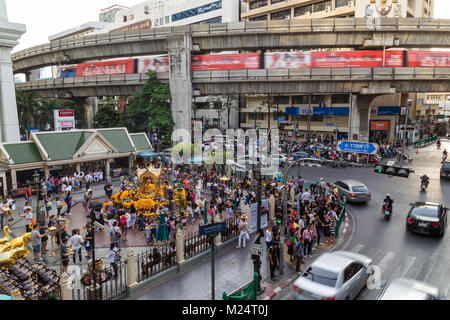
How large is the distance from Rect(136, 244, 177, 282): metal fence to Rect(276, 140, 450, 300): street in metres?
4.72

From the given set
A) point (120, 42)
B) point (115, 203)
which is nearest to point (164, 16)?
point (120, 42)

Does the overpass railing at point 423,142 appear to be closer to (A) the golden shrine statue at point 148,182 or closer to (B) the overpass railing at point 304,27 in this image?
(B) the overpass railing at point 304,27

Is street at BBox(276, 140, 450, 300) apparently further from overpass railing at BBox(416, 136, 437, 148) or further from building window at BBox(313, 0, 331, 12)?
building window at BBox(313, 0, 331, 12)

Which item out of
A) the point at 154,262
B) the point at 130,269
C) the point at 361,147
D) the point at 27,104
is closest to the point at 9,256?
the point at 130,269

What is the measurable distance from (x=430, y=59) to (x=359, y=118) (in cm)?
1020

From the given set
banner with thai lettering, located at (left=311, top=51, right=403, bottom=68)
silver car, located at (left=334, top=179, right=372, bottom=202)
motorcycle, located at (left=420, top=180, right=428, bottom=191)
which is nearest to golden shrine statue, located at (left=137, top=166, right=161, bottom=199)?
silver car, located at (left=334, top=179, right=372, bottom=202)

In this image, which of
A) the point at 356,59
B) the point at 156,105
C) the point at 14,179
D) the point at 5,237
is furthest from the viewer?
the point at 156,105

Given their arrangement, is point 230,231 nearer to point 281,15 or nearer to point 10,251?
point 10,251

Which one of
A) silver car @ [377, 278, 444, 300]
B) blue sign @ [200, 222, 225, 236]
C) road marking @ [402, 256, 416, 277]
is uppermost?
blue sign @ [200, 222, 225, 236]

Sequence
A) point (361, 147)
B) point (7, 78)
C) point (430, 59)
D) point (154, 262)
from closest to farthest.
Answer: point (154, 262) → point (361, 147) → point (7, 78) → point (430, 59)

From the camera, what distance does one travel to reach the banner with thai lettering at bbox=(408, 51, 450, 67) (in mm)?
35656

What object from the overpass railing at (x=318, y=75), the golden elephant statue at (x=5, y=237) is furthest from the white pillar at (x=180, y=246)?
the overpass railing at (x=318, y=75)

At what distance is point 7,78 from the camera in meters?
26.7
